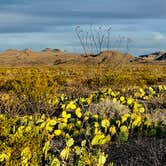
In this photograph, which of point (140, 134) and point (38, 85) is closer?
point (140, 134)

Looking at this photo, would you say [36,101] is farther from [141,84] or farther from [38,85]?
[141,84]

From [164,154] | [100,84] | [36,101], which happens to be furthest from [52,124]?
[100,84]

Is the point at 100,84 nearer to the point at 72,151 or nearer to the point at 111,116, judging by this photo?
the point at 111,116

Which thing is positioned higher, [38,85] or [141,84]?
[38,85]

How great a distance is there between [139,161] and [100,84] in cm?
1411

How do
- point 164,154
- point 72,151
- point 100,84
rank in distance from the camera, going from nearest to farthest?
point 164,154, point 72,151, point 100,84

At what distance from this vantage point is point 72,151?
24.2 ft

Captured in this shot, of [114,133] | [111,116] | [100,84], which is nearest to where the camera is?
[114,133]

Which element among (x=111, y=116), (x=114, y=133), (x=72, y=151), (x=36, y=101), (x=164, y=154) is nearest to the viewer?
(x=164, y=154)

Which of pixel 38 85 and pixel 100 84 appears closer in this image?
pixel 38 85

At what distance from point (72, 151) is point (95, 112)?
3.28 meters

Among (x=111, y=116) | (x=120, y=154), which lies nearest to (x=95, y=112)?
(x=111, y=116)

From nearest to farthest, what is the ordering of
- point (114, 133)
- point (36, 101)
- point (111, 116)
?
point (114, 133)
point (111, 116)
point (36, 101)

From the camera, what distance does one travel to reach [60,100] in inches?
513
